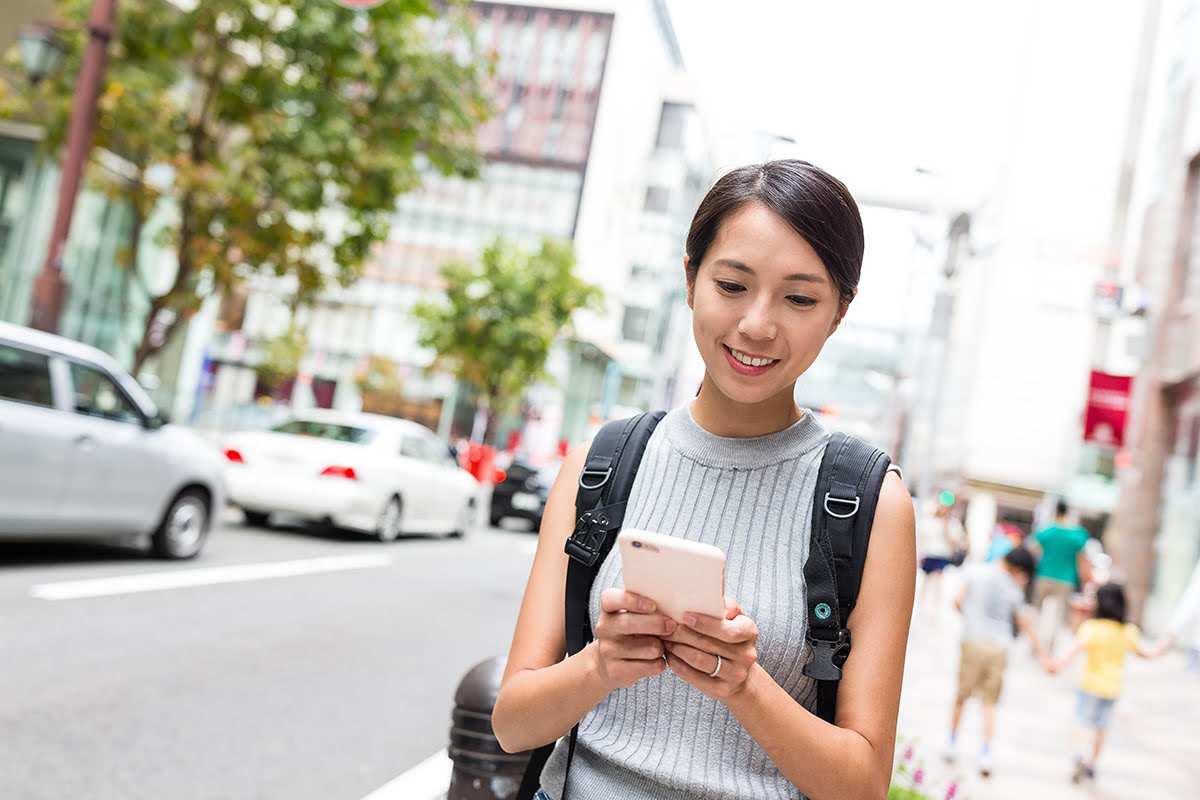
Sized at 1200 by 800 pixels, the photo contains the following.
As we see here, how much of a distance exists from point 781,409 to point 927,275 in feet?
27.1

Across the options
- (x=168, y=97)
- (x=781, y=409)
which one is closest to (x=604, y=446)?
(x=781, y=409)

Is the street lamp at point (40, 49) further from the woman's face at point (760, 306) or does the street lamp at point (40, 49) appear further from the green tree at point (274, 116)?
the woman's face at point (760, 306)

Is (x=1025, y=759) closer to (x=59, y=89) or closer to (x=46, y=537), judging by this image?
(x=46, y=537)

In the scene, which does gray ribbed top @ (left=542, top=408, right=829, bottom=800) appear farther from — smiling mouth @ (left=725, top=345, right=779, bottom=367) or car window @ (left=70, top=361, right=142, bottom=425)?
car window @ (left=70, top=361, right=142, bottom=425)

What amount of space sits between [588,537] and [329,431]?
1236 cm

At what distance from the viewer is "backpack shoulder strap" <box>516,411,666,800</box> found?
1.74m

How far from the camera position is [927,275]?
959 centimetres

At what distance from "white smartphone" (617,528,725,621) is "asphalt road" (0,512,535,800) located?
12.0 feet

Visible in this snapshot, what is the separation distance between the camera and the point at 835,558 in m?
1.66

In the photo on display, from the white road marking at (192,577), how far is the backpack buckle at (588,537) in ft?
22.5

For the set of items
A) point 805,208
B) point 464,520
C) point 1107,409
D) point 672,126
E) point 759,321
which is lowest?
point 464,520

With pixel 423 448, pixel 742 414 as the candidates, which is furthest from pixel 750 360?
pixel 423 448

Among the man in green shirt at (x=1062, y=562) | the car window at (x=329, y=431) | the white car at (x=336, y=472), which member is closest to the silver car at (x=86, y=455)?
the white car at (x=336, y=472)

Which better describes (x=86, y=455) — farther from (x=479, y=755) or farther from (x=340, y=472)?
(x=479, y=755)
